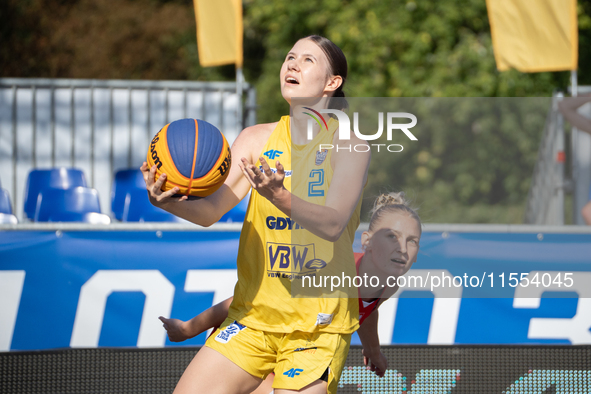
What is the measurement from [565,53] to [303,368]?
22.1ft

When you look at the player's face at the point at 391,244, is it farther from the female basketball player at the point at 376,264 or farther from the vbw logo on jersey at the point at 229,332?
the vbw logo on jersey at the point at 229,332

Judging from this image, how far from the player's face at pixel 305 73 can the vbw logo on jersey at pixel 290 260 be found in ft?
2.05

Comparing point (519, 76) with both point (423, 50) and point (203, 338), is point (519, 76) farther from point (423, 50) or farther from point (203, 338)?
point (203, 338)

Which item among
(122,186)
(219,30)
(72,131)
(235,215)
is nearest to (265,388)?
(235,215)

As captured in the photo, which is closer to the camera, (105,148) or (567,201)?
(567,201)

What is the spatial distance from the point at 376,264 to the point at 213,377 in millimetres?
999

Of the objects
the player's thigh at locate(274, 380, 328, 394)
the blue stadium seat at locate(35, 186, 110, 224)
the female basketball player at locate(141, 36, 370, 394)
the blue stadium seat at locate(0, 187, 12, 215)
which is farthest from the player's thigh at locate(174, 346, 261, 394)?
the blue stadium seat at locate(0, 187, 12, 215)

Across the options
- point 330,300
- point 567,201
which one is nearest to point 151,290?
point 330,300

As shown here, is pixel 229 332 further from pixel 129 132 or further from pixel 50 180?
pixel 129 132

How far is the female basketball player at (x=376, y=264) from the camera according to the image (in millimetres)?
2812

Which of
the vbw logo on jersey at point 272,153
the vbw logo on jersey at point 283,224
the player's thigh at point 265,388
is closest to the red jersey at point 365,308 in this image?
the player's thigh at point 265,388

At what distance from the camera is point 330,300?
240 centimetres

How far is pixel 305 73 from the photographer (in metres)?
2.45

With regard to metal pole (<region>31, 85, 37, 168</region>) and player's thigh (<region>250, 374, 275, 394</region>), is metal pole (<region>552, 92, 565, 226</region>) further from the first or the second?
metal pole (<region>31, 85, 37, 168</region>)
